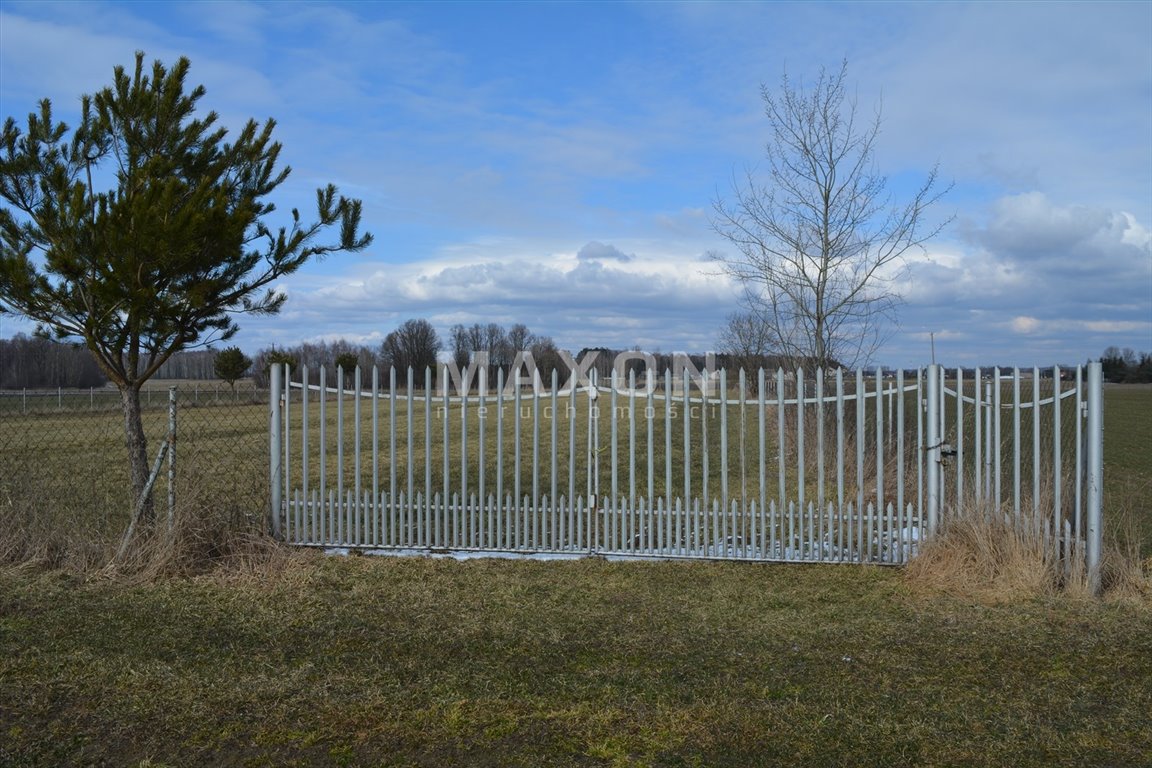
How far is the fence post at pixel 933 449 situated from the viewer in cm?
750

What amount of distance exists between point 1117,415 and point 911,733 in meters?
39.6

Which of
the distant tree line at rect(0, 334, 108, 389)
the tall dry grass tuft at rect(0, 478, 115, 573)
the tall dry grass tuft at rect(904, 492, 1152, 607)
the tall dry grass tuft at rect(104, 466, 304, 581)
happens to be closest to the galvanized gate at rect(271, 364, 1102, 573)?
the tall dry grass tuft at rect(904, 492, 1152, 607)

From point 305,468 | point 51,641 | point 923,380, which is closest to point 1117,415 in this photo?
point 923,380

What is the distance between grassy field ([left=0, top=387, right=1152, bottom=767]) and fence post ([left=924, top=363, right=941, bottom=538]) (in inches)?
23.1

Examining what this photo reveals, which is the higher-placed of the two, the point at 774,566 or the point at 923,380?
the point at 923,380

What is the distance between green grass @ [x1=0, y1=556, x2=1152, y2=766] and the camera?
402cm

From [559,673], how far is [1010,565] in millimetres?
3711

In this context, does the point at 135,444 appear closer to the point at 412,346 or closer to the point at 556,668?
the point at 556,668

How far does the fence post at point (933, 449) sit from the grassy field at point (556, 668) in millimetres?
587

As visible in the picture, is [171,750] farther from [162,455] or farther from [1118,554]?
[1118,554]

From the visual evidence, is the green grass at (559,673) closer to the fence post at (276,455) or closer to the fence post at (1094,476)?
the fence post at (1094,476)

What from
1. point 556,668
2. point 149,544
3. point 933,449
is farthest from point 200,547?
point 933,449

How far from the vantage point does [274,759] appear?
3891mm

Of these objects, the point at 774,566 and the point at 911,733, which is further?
the point at 774,566
